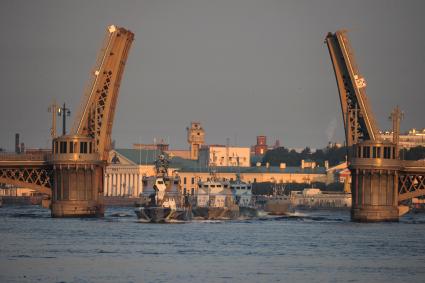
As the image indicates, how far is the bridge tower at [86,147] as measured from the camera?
10100 centimetres

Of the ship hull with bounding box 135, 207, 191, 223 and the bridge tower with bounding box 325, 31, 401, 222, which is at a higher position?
the bridge tower with bounding box 325, 31, 401, 222

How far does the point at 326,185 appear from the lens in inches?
7505

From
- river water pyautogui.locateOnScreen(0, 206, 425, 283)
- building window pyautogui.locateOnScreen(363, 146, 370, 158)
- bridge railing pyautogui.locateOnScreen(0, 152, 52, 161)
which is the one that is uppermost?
building window pyautogui.locateOnScreen(363, 146, 370, 158)

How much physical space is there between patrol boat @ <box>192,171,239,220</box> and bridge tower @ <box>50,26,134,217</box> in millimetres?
8149

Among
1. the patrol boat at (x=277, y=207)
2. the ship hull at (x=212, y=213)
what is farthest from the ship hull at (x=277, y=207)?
the ship hull at (x=212, y=213)

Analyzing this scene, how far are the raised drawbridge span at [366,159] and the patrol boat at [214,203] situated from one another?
32.2 feet

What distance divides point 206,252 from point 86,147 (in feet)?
114

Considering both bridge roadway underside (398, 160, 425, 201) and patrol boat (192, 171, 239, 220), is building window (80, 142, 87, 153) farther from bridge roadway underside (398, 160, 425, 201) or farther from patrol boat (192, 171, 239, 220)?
bridge roadway underside (398, 160, 425, 201)

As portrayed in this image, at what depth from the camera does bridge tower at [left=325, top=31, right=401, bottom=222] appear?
9969cm

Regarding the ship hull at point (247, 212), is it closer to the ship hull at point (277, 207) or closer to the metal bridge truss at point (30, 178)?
the ship hull at point (277, 207)

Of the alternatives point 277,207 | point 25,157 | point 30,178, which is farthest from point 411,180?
point 277,207

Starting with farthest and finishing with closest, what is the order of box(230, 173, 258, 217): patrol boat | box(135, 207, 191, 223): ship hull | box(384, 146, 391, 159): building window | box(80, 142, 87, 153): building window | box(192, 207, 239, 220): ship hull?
box(230, 173, 258, 217): patrol boat → box(192, 207, 239, 220): ship hull → box(80, 142, 87, 153): building window → box(384, 146, 391, 159): building window → box(135, 207, 191, 223): ship hull

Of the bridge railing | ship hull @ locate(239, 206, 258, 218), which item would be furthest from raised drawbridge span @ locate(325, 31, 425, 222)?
the bridge railing

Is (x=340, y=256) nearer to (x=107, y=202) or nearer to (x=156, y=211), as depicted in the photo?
(x=156, y=211)
